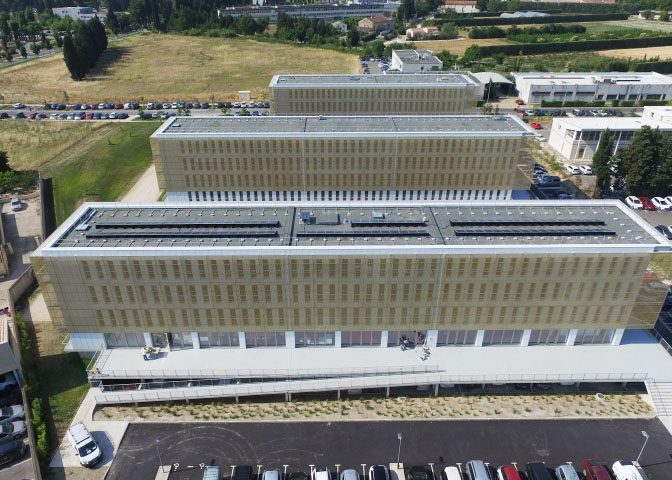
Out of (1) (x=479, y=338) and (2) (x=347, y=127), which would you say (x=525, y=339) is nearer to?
(1) (x=479, y=338)

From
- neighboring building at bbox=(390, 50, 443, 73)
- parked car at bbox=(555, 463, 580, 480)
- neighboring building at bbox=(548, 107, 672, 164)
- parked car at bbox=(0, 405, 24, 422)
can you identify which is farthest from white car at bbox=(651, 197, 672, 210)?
parked car at bbox=(0, 405, 24, 422)

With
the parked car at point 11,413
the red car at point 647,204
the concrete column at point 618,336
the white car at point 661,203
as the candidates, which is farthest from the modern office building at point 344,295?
the white car at point 661,203

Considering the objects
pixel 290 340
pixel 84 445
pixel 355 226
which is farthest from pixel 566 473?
pixel 84 445

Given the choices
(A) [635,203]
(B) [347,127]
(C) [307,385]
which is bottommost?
(C) [307,385]

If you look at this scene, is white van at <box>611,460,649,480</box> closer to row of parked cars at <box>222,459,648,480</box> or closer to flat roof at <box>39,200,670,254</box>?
row of parked cars at <box>222,459,648,480</box>

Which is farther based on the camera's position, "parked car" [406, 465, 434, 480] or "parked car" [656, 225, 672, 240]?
Answer: "parked car" [656, 225, 672, 240]

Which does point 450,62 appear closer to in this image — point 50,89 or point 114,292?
point 50,89
